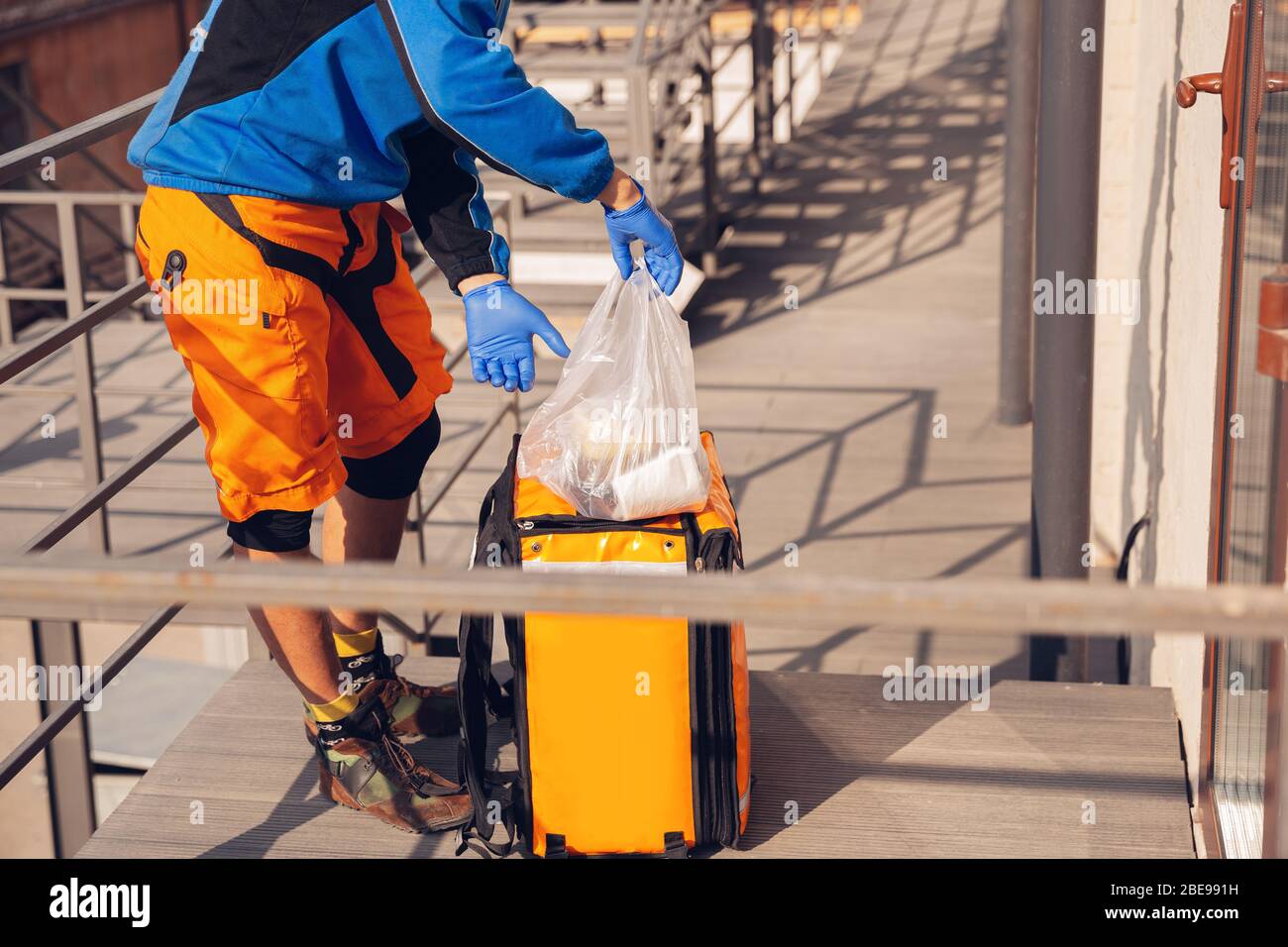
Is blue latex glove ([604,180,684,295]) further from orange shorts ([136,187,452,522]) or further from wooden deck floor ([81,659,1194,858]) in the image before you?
wooden deck floor ([81,659,1194,858])

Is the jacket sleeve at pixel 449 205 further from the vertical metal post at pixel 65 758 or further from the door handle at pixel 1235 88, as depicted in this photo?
the vertical metal post at pixel 65 758

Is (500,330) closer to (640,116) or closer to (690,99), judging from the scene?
(640,116)

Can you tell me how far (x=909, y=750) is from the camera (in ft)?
9.06

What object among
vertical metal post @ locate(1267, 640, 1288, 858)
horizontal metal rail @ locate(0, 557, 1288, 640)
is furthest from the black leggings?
vertical metal post @ locate(1267, 640, 1288, 858)

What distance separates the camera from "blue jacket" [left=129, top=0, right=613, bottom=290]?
85.7 inches

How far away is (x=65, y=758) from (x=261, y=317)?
410 cm

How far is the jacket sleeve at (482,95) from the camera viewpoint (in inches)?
84.8

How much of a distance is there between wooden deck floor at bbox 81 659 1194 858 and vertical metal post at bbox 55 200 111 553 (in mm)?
767

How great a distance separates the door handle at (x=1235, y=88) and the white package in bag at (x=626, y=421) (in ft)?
3.00

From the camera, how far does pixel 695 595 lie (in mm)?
1214

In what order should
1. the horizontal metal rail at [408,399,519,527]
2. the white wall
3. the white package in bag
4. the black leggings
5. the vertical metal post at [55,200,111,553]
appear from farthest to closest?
Answer: the horizontal metal rail at [408,399,519,527]
the vertical metal post at [55,200,111,553]
the white wall
the black leggings
the white package in bag

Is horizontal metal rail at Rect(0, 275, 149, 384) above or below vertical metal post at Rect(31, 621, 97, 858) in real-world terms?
above

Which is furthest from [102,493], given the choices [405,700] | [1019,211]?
[1019,211]
